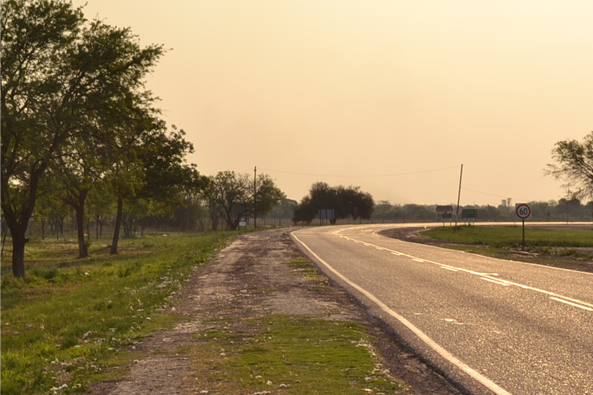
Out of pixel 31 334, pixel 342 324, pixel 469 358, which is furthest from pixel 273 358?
pixel 31 334

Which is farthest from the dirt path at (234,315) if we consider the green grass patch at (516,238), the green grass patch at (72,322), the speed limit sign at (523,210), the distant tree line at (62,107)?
the green grass patch at (516,238)

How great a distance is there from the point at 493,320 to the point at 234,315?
14.7 feet

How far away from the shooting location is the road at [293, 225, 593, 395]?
760 centimetres

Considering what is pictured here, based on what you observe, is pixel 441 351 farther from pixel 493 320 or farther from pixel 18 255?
pixel 18 255

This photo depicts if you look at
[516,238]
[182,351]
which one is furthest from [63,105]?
[516,238]

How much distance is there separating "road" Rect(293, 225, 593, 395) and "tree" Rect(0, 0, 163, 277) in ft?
42.4

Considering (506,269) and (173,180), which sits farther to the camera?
(173,180)

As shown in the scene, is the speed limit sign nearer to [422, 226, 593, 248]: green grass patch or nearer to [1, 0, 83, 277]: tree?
[422, 226, 593, 248]: green grass patch

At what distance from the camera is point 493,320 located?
1166 cm

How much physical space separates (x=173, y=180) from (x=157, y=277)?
89.6ft

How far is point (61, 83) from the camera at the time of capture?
29.2 m

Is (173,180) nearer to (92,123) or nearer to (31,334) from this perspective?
(92,123)

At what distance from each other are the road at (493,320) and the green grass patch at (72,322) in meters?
4.08

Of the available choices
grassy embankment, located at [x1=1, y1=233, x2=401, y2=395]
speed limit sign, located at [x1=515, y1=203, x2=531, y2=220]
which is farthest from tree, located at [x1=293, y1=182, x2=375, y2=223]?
grassy embankment, located at [x1=1, y1=233, x2=401, y2=395]
